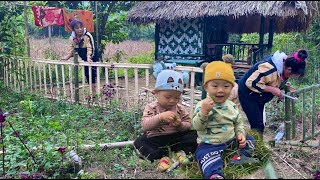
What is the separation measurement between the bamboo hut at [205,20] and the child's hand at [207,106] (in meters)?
6.60

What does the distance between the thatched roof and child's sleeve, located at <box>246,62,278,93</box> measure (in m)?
5.28

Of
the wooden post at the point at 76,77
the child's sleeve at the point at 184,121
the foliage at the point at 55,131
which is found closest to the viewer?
the foliage at the point at 55,131

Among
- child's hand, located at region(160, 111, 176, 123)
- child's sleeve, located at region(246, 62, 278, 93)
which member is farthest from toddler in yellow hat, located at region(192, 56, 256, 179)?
child's sleeve, located at region(246, 62, 278, 93)

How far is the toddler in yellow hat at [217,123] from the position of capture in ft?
8.65

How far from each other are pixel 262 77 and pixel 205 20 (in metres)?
6.56

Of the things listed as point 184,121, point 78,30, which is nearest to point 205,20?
point 78,30

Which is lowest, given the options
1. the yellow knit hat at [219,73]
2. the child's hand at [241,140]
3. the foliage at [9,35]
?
the child's hand at [241,140]

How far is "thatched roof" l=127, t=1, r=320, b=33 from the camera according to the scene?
27.7 feet

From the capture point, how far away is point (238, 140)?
2.86 meters

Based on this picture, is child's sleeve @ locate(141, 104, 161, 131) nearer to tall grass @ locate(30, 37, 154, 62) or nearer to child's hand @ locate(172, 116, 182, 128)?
child's hand @ locate(172, 116, 182, 128)

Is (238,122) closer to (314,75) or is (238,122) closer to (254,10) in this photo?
(254,10)

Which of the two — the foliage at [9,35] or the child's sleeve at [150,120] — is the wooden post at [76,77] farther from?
the child's sleeve at [150,120]

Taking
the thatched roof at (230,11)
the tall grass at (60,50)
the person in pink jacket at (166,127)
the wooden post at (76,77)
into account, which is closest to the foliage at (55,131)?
the wooden post at (76,77)

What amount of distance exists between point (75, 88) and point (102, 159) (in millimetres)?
3496
